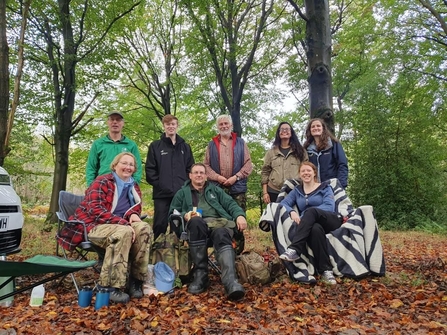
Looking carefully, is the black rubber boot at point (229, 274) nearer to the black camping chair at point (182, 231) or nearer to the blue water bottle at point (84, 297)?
the black camping chair at point (182, 231)

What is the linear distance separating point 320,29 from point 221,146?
2882 millimetres

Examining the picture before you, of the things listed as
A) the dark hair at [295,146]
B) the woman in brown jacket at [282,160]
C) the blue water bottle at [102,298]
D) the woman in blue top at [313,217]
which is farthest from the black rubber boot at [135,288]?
the dark hair at [295,146]

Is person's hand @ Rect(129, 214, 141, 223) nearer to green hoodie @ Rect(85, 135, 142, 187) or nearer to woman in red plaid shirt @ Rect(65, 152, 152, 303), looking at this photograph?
woman in red plaid shirt @ Rect(65, 152, 152, 303)

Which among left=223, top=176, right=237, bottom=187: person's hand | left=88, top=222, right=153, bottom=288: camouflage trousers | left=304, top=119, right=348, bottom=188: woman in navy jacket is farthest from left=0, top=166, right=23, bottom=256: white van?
left=304, top=119, right=348, bottom=188: woman in navy jacket

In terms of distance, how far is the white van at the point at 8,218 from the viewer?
3094mm

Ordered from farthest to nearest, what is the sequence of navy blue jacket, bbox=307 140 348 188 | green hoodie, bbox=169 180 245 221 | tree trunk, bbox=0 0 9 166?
1. tree trunk, bbox=0 0 9 166
2. navy blue jacket, bbox=307 140 348 188
3. green hoodie, bbox=169 180 245 221

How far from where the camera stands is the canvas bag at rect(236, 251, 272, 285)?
3748mm

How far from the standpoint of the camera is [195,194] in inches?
166

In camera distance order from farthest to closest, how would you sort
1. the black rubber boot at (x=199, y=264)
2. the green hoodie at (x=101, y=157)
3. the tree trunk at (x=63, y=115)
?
the tree trunk at (x=63, y=115)
the green hoodie at (x=101, y=157)
the black rubber boot at (x=199, y=264)

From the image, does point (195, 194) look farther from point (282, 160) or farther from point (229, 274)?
point (282, 160)

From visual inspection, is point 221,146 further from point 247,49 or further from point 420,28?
point 420,28

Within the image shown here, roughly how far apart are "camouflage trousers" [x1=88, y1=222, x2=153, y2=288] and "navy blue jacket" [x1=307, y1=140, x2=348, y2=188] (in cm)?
245

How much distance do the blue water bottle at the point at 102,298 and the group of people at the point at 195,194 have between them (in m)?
0.07

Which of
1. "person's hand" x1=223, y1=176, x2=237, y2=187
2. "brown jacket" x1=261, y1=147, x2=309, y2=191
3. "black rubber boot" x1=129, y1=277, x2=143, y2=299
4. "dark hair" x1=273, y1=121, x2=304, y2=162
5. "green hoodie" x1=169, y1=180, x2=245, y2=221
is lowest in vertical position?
"black rubber boot" x1=129, y1=277, x2=143, y2=299
